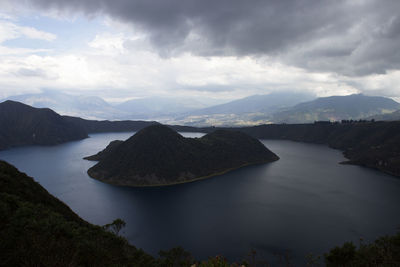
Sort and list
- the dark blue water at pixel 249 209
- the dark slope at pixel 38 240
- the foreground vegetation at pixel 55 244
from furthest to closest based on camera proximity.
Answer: the dark blue water at pixel 249 209 → the foreground vegetation at pixel 55 244 → the dark slope at pixel 38 240

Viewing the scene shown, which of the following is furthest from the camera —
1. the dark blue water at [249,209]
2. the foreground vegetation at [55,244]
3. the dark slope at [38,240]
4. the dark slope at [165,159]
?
the dark slope at [165,159]

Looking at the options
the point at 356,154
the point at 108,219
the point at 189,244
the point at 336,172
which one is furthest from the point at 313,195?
the point at 356,154

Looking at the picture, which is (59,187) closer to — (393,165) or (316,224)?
(316,224)

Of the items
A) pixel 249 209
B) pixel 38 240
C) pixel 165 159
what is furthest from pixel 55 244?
pixel 165 159

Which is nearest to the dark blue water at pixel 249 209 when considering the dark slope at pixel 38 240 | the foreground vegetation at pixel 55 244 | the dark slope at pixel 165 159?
the dark slope at pixel 165 159

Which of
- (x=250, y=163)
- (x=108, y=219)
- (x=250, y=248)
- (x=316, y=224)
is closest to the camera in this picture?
(x=250, y=248)

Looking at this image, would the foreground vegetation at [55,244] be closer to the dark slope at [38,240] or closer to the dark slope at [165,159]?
the dark slope at [38,240]

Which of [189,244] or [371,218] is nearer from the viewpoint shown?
[189,244]
